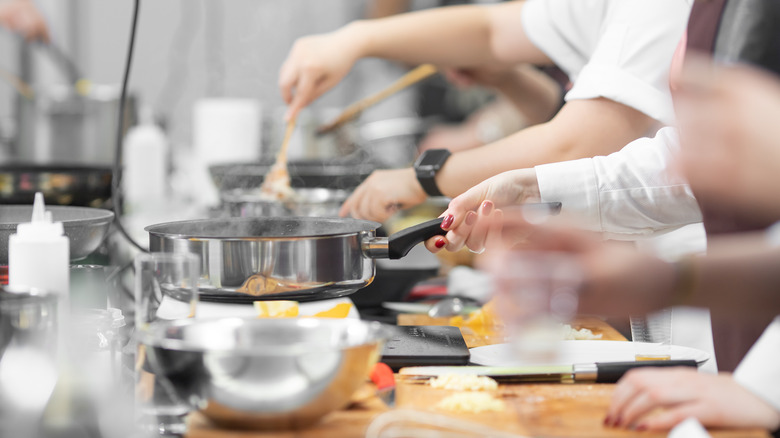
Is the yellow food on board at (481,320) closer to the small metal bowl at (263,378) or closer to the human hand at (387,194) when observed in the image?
the human hand at (387,194)

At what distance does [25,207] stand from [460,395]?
0.88 m

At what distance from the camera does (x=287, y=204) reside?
165 cm

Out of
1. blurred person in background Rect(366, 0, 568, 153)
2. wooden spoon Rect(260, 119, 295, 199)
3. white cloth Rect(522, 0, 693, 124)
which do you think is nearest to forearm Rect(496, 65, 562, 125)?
blurred person in background Rect(366, 0, 568, 153)

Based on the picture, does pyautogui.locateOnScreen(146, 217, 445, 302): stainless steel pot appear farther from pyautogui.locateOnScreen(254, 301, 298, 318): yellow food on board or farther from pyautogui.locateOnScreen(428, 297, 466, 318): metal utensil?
pyautogui.locateOnScreen(428, 297, 466, 318): metal utensil

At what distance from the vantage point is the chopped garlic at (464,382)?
0.90 m

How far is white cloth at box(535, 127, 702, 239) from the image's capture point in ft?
3.84

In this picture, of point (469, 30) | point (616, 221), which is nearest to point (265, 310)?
point (616, 221)

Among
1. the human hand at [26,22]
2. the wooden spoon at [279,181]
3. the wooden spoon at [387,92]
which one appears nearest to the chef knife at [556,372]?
the wooden spoon at [279,181]

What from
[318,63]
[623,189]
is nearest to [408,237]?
[623,189]

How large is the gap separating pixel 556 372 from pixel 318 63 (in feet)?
3.14

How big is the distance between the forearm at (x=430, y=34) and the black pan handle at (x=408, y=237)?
0.75 m

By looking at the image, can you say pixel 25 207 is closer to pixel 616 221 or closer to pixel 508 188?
pixel 508 188

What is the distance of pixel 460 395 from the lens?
853 millimetres

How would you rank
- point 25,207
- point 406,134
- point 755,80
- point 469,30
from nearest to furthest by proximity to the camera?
point 755,80 → point 25,207 → point 469,30 → point 406,134
